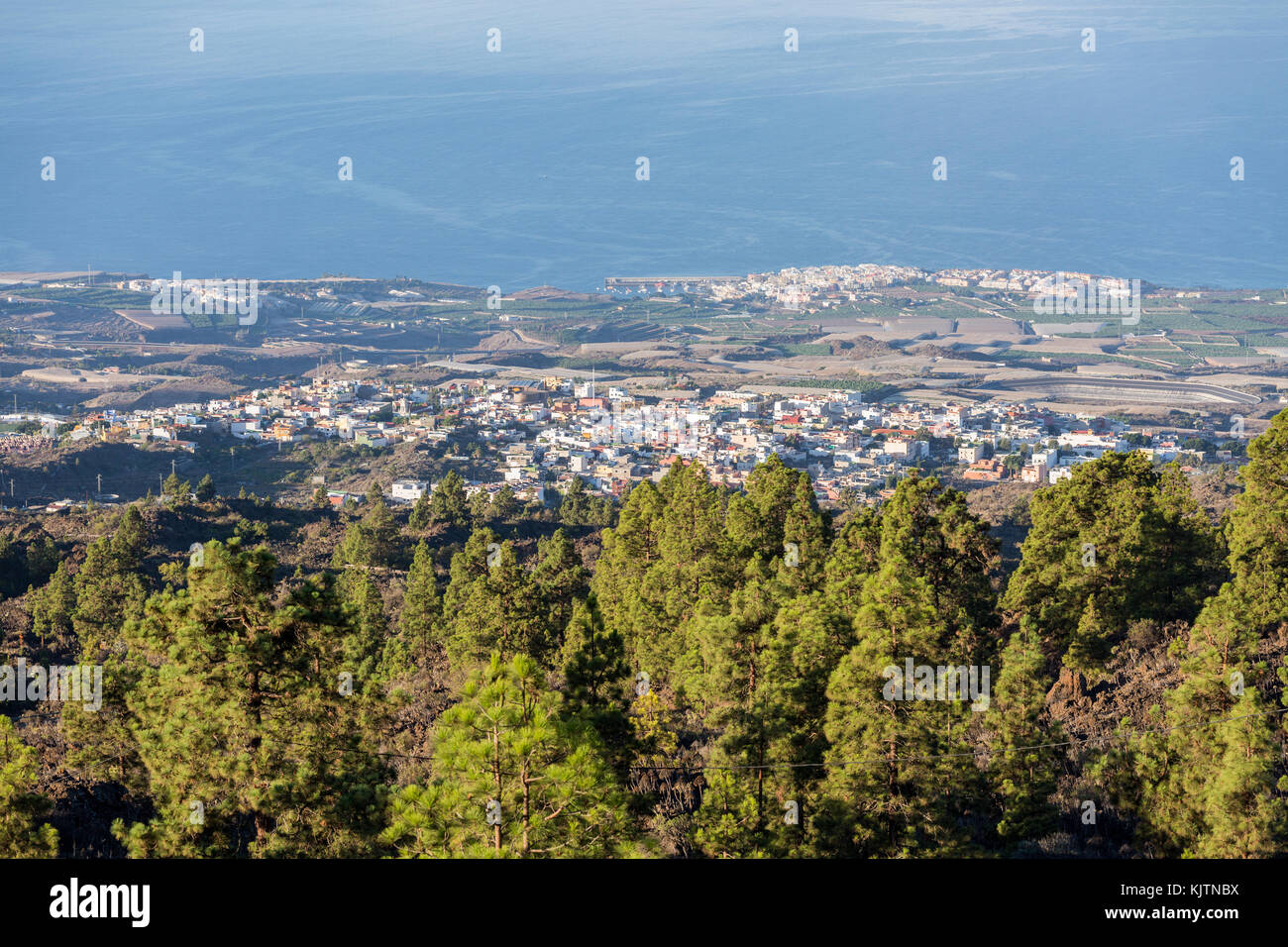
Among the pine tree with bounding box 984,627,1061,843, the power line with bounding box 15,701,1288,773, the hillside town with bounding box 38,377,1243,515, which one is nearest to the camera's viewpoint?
the power line with bounding box 15,701,1288,773

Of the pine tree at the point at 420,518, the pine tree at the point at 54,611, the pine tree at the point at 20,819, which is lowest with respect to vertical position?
the pine tree at the point at 54,611

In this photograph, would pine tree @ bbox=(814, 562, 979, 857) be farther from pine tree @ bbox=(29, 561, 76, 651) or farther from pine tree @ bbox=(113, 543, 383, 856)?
pine tree @ bbox=(29, 561, 76, 651)

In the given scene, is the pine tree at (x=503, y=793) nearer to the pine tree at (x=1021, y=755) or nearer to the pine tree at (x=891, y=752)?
the pine tree at (x=891, y=752)

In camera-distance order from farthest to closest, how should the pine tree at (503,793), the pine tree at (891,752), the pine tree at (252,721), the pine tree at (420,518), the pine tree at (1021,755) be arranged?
the pine tree at (420,518)
the pine tree at (1021,755)
the pine tree at (891,752)
the pine tree at (252,721)
the pine tree at (503,793)

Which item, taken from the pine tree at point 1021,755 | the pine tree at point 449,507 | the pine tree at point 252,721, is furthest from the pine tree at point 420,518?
the pine tree at point 252,721

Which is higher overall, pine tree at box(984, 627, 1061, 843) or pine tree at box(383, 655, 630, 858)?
pine tree at box(383, 655, 630, 858)

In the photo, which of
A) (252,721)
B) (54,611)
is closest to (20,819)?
(252,721)

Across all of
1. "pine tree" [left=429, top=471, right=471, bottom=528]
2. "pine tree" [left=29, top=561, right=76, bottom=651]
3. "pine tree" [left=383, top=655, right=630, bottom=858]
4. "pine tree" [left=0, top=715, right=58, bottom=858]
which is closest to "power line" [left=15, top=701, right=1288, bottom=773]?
"pine tree" [left=383, top=655, right=630, bottom=858]

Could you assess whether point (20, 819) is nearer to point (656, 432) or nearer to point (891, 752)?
point (891, 752)
